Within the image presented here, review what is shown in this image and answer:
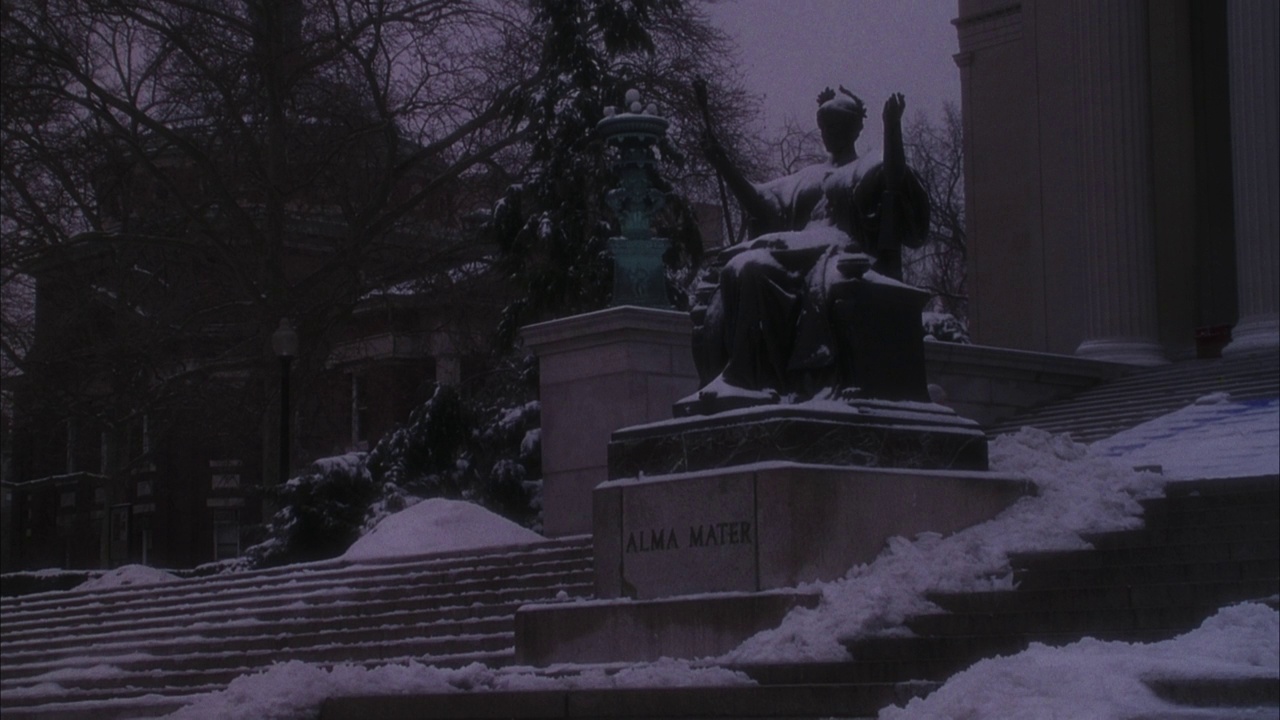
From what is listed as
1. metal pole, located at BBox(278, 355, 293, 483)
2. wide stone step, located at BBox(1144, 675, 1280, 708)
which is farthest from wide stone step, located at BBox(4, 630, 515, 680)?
wide stone step, located at BBox(1144, 675, 1280, 708)

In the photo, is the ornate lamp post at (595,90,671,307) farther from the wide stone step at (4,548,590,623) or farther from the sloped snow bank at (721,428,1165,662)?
the sloped snow bank at (721,428,1165,662)

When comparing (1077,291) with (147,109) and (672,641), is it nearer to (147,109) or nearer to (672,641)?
(672,641)

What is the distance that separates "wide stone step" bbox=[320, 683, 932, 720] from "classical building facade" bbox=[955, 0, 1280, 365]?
41.4 feet

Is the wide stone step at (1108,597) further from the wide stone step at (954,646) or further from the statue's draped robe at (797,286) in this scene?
the statue's draped robe at (797,286)

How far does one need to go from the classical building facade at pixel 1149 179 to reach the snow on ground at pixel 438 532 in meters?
7.93

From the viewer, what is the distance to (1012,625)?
939 centimetres

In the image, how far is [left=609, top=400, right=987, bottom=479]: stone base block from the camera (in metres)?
11.1

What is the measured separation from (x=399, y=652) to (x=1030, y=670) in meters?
7.77

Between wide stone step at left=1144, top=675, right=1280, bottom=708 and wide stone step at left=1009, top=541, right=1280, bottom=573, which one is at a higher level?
wide stone step at left=1009, top=541, right=1280, bottom=573

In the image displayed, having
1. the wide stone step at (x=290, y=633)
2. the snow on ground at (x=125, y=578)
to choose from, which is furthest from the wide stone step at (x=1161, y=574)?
the snow on ground at (x=125, y=578)

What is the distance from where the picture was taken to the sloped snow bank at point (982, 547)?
9.66 meters

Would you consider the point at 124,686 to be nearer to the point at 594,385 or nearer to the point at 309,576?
the point at 309,576

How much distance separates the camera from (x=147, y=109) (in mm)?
32375

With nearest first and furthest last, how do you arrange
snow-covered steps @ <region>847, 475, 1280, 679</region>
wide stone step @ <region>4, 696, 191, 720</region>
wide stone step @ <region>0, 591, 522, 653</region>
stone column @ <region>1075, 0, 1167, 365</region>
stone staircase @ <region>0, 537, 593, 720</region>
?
snow-covered steps @ <region>847, 475, 1280, 679</region>
wide stone step @ <region>4, 696, 191, 720</region>
stone staircase @ <region>0, 537, 593, 720</region>
wide stone step @ <region>0, 591, 522, 653</region>
stone column @ <region>1075, 0, 1167, 365</region>
